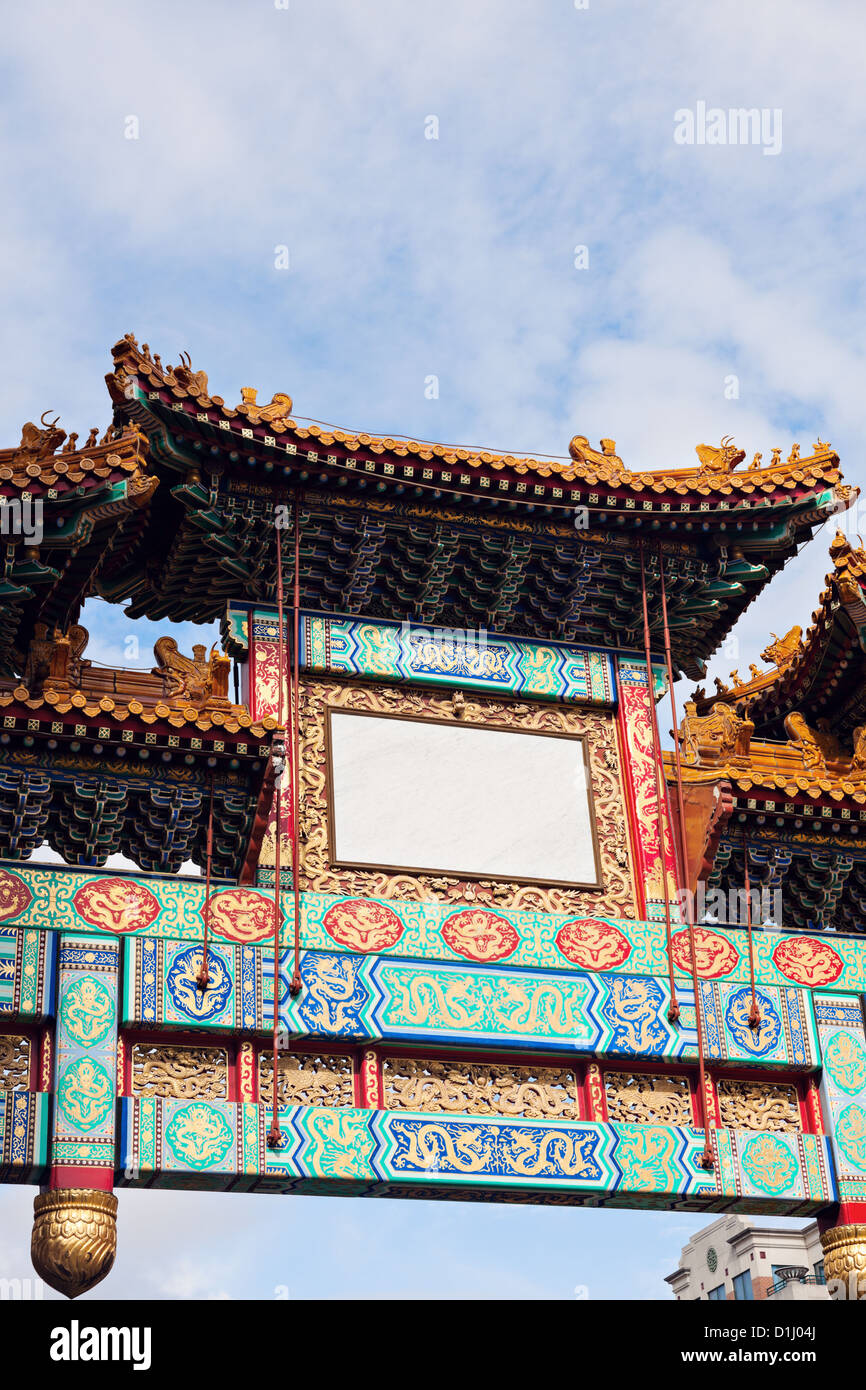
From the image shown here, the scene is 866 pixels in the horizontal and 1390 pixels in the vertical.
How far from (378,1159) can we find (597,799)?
3.23 meters

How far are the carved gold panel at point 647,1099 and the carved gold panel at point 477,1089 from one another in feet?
0.91

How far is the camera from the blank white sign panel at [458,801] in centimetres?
1263

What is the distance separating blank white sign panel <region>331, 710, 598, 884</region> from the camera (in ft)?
41.4

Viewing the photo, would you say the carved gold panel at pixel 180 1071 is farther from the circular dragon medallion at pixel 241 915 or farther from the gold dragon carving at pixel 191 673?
the gold dragon carving at pixel 191 673

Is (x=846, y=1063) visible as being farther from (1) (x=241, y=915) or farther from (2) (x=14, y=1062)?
(2) (x=14, y=1062)

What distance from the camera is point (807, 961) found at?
12953mm

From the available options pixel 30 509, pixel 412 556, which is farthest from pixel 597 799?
pixel 30 509

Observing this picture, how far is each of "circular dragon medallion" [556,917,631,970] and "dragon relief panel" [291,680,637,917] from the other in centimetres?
21

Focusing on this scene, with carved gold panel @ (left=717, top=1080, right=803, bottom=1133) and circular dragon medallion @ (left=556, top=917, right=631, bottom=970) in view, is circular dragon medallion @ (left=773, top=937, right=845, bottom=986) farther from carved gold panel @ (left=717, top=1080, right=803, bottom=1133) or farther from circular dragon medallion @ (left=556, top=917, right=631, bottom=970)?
circular dragon medallion @ (left=556, top=917, right=631, bottom=970)

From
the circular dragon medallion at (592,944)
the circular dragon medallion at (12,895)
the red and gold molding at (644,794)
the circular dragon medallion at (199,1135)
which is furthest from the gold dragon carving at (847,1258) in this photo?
the circular dragon medallion at (12,895)

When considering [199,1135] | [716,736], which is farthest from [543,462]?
[199,1135]

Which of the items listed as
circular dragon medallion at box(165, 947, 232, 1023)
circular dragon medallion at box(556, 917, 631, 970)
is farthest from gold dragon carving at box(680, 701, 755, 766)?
circular dragon medallion at box(165, 947, 232, 1023)

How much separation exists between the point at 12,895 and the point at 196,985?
1280 mm

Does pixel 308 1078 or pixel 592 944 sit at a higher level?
pixel 592 944
